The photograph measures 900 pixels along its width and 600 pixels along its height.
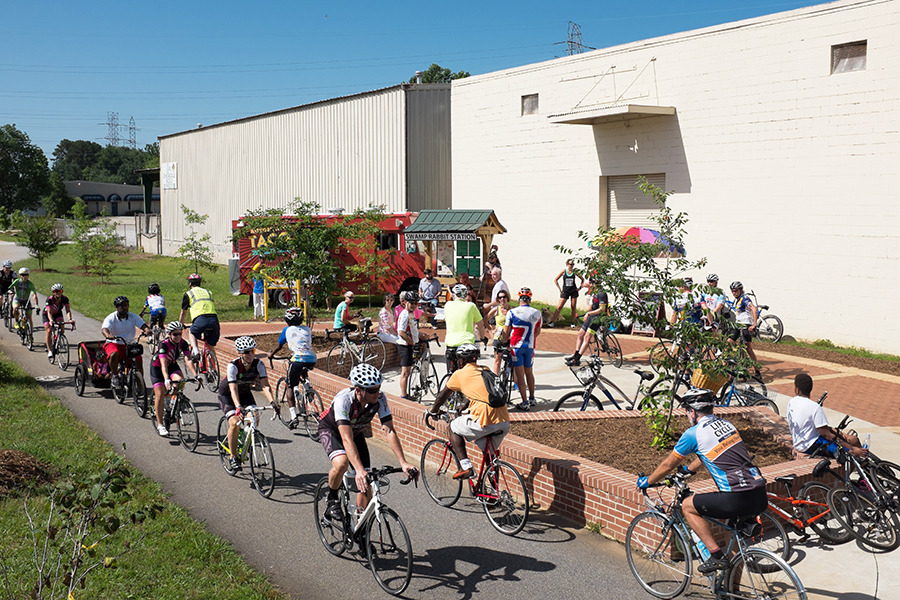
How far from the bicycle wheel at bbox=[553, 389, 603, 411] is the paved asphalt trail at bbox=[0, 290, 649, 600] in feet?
7.25

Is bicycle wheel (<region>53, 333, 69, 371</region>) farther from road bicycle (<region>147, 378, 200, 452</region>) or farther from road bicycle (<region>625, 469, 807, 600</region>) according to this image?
road bicycle (<region>625, 469, 807, 600</region>)

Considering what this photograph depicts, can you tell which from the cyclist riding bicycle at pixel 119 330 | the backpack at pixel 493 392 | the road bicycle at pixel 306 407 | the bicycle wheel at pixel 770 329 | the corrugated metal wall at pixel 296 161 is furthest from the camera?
the corrugated metal wall at pixel 296 161

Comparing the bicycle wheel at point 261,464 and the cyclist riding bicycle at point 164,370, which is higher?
the cyclist riding bicycle at point 164,370

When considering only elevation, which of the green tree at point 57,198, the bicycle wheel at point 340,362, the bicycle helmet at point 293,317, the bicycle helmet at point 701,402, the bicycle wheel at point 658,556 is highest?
the green tree at point 57,198

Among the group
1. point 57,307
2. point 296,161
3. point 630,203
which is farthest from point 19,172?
point 630,203

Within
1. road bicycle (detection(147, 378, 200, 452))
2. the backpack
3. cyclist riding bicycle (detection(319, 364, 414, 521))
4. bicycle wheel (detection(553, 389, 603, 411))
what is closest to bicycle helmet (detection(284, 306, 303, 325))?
road bicycle (detection(147, 378, 200, 452))

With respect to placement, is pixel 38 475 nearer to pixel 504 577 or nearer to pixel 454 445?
pixel 454 445

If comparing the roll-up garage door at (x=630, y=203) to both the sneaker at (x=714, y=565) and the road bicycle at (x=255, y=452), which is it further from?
the sneaker at (x=714, y=565)

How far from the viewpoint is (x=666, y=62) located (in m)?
20.8

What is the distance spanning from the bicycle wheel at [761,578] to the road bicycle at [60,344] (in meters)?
14.7

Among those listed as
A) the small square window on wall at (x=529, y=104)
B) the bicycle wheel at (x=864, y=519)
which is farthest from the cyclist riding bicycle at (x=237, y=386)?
the small square window on wall at (x=529, y=104)

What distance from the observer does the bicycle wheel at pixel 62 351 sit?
16.5m

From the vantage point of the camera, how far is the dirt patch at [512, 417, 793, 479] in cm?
873

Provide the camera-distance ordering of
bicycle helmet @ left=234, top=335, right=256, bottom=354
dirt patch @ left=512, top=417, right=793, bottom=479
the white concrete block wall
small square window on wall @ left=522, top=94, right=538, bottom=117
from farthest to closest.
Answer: small square window on wall @ left=522, top=94, right=538, bottom=117 → the white concrete block wall → bicycle helmet @ left=234, top=335, right=256, bottom=354 → dirt patch @ left=512, top=417, right=793, bottom=479
